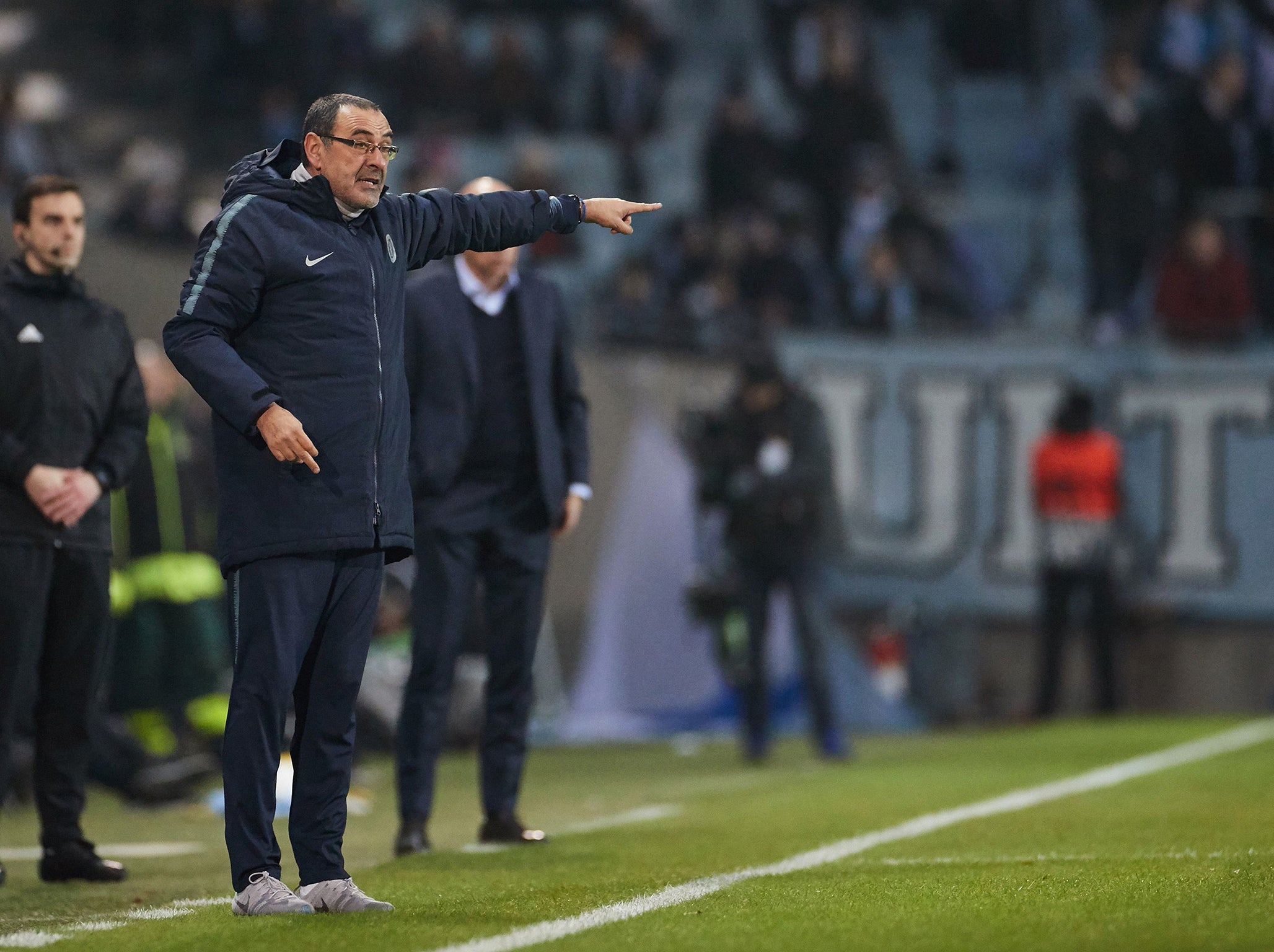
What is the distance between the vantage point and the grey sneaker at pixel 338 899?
5.02 meters

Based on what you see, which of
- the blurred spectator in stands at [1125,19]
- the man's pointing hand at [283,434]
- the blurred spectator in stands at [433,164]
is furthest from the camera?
the blurred spectator in stands at [1125,19]

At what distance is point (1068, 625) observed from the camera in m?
14.3

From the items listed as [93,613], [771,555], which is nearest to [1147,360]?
[771,555]

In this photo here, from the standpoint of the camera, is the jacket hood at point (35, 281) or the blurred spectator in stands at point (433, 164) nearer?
the jacket hood at point (35, 281)

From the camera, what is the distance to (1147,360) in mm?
15016

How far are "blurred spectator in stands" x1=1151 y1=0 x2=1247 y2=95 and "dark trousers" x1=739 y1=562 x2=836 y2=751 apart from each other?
7.73 meters

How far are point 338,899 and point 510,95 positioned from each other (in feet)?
49.9

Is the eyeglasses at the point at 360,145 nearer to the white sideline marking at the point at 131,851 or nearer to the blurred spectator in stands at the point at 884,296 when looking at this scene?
the white sideline marking at the point at 131,851

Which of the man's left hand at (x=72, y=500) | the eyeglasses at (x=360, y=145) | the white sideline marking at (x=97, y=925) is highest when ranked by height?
the eyeglasses at (x=360, y=145)

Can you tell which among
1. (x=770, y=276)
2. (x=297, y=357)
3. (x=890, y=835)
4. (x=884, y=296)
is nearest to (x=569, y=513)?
(x=890, y=835)

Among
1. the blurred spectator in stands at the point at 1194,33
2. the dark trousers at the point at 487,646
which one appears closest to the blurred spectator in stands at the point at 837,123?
the blurred spectator in stands at the point at 1194,33

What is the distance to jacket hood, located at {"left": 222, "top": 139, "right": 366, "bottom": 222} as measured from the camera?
16.9 feet

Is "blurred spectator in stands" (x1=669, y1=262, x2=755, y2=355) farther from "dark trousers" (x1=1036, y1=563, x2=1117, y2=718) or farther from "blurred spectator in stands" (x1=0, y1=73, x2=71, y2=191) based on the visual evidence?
"blurred spectator in stands" (x1=0, y1=73, x2=71, y2=191)

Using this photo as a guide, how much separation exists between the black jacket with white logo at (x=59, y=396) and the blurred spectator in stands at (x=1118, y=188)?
1077 centimetres
